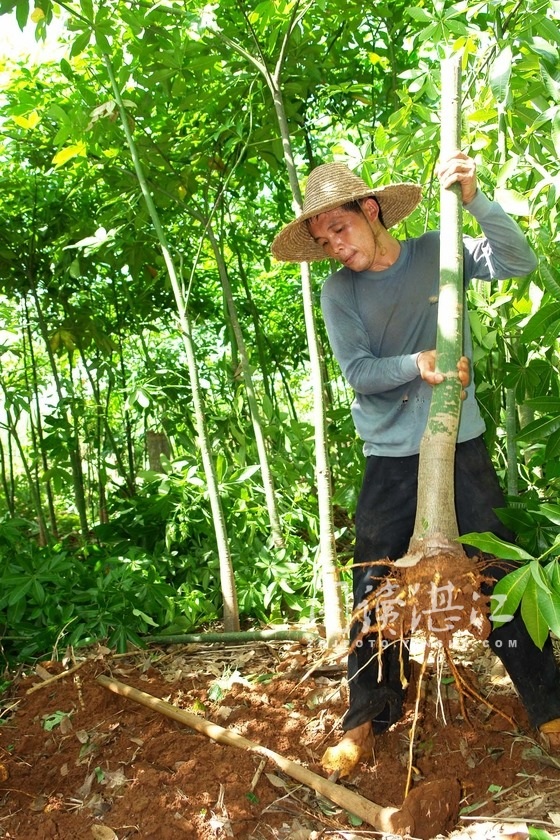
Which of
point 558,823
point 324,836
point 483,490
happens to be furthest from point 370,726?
point 483,490

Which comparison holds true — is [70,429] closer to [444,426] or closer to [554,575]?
[444,426]

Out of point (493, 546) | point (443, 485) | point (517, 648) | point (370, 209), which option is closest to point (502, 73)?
point (370, 209)

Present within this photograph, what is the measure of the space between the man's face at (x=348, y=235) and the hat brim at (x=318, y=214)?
0.03 m

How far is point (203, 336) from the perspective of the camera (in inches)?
240

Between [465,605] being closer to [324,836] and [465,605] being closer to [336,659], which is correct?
[324,836]

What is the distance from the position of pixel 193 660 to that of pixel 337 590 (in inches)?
27.9

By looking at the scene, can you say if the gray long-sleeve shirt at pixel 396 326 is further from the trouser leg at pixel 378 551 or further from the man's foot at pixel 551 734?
the man's foot at pixel 551 734

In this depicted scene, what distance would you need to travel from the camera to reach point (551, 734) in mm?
2137

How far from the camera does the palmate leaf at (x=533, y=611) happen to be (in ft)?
5.20

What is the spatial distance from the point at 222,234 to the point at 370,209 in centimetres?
169

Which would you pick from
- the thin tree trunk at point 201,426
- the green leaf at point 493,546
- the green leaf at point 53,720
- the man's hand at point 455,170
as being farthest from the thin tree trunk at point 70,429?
the green leaf at point 493,546

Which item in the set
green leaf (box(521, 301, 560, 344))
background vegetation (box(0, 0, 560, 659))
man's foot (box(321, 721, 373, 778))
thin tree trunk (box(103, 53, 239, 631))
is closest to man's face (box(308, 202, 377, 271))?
background vegetation (box(0, 0, 560, 659))

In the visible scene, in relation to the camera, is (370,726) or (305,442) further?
(305,442)

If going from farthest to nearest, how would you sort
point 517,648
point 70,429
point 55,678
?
point 70,429 → point 55,678 → point 517,648
